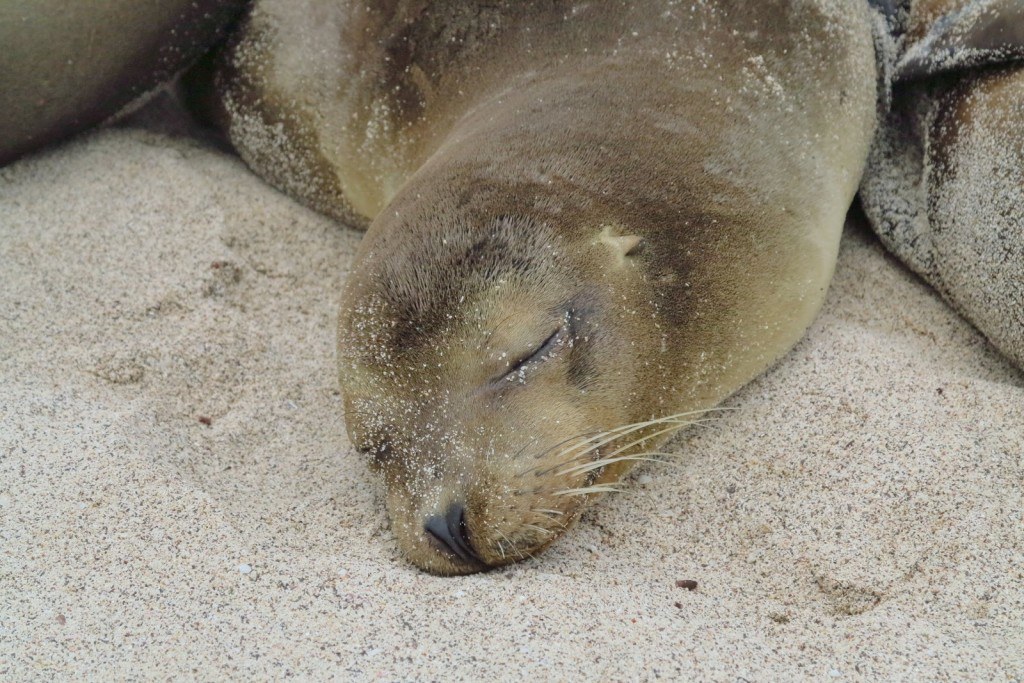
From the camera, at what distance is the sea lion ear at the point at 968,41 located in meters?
3.16

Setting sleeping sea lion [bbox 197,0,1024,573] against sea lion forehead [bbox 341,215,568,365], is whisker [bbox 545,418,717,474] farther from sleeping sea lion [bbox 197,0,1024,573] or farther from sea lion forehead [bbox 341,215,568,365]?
sea lion forehead [bbox 341,215,568,365]

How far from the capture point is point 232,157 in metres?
4.24

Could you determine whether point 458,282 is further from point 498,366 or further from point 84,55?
point 84,55

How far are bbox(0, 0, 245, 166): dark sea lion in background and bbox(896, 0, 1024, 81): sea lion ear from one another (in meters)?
2.47

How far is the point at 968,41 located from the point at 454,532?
7.40ft

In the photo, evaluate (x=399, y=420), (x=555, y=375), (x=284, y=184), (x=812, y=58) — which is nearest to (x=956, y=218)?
(x=812, y=58)

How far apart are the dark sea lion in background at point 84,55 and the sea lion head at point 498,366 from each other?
2.00 m

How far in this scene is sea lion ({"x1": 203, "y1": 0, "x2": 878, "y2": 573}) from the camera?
239 centimetres

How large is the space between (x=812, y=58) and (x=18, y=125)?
112 inches

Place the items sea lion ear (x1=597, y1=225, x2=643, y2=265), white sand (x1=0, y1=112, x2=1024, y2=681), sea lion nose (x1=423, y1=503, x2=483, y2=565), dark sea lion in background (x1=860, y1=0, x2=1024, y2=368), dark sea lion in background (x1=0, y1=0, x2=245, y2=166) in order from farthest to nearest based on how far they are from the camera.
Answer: dark sea lion in background (x1=0, y1=0, x2=245, y2=166) → dark sea lion in background (x1=860, y1=0, x2=1024, y2=368) → sea lion ear (x1=597, y1=225, x2=643, y2=265) → sea lion nose (x1=423, y1=503, x2=483, y2=565) → white sand (x1=0, y1=112, x2=1024, y2=681)

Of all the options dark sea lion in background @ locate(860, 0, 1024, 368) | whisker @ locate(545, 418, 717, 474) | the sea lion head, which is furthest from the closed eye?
dark sea lion in background @ locate(860, 0, 1024, 368)

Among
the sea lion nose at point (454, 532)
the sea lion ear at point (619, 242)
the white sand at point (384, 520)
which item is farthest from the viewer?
the sea lion ear at point (619, 242)

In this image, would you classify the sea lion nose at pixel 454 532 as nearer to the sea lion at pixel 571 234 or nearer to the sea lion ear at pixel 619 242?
the sea lion at pixel 571 234

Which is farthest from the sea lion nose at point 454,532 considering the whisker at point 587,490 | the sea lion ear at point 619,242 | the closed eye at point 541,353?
the sea lion ear at point 619,242
